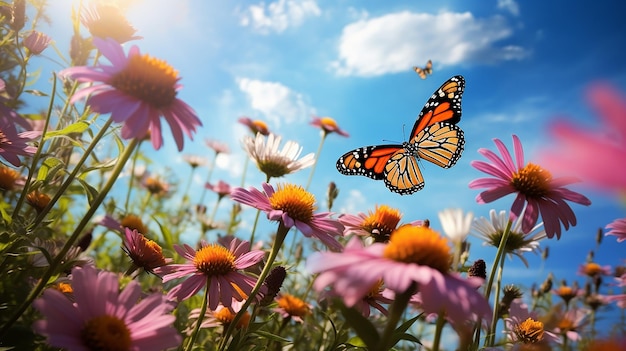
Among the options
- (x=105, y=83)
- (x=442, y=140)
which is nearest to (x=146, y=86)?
(x=105, y=83)

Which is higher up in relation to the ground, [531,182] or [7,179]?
[531,182]

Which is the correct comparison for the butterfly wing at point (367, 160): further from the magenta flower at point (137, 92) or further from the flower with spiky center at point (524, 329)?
the magenta flower at point (137, 92)

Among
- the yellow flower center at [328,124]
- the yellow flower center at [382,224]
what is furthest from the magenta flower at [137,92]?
the yellow flower center at [328,124]

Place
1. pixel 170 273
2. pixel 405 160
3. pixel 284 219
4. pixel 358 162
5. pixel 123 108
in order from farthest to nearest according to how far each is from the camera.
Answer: pixel 405 160 < pixel 358 162 < pixel 170 273 < pixel 284 219 < pixel 123 108

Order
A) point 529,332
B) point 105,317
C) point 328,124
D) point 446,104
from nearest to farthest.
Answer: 1. point 105,317
2. point 529,332
3. point 446,104
4. point 328,124

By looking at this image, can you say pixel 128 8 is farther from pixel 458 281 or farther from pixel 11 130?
pixel 458 281

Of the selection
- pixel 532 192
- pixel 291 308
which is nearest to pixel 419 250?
pixel 532 192

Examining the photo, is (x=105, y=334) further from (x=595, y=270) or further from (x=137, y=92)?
(x=595, y=270)
